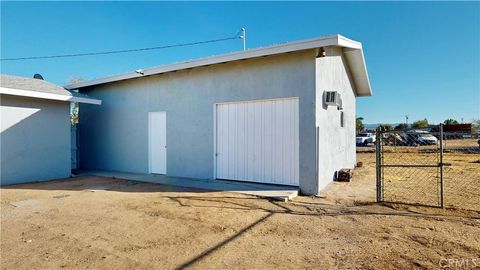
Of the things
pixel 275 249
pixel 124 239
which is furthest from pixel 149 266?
pixel 275 249

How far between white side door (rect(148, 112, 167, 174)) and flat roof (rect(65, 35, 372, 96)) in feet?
5.26

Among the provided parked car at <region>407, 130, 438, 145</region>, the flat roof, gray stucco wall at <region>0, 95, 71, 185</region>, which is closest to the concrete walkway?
gray stucco wall at <region>0, 95, 71, 185</region>

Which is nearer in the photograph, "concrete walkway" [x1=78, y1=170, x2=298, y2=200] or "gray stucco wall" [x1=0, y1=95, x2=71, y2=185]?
"concrete walkway" [x1=78, y1=170, x2=298, y2=200]

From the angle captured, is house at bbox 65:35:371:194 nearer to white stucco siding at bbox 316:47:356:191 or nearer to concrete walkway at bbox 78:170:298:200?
white stucco siding at bbox 316:47:356:191

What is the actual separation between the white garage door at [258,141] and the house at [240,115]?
28 millimetres

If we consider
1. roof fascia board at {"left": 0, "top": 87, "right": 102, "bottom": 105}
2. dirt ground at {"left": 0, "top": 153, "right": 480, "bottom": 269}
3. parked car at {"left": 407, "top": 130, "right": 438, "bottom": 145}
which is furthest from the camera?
roof fascia board at {"left": 0, "top": 87, "right": 102, "bottom": 105}

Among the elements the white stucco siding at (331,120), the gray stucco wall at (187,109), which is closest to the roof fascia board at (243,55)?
the gray stucco wall at (187,109)

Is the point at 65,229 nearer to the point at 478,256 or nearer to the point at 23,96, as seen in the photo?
the point at 478,256

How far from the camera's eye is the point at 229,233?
398 cm

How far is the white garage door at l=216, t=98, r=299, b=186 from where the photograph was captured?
684 centimetres

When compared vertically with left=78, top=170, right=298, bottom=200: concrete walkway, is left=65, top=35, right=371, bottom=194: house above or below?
above

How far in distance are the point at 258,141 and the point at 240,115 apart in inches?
38.2

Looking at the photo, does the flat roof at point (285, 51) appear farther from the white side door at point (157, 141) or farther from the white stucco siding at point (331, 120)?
the white side door at point (157, 141)

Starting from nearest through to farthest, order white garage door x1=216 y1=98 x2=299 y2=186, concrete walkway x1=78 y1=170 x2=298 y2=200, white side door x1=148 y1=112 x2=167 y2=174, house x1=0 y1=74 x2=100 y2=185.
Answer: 1. concrete walkway x1=78 y1=170 x2=298 y2=200
2. white garage door x1=216 y1=98 x2=299 y2=186
3. house x1=0 y1=74 x2=100 y2=185
4. white side door x1=148 y1=112 x2=167 y2=174
